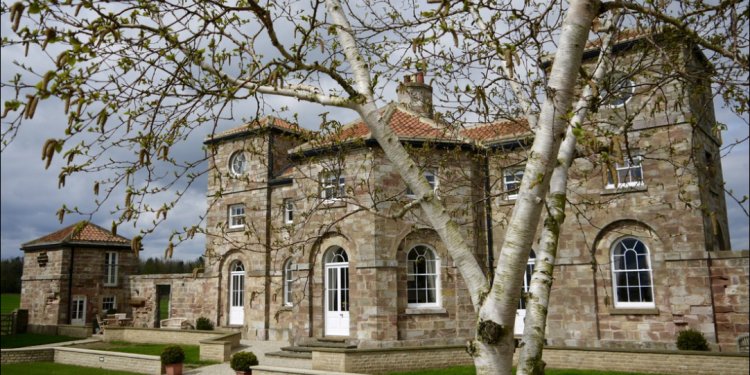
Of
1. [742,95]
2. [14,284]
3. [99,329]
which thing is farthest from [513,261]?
[14,284]

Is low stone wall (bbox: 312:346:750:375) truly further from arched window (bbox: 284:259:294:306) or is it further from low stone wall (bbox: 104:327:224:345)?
low stone wall (bbox: 104:327:224:345)

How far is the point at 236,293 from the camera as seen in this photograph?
82.5 feet

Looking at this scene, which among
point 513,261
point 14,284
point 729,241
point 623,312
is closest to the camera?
point 513,261

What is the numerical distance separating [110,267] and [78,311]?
273 cm

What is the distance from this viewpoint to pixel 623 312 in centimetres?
1681

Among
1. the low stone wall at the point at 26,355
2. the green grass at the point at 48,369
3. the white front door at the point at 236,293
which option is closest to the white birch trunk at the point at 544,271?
the green grass at the point at 48,369

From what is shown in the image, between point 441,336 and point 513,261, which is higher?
point 513,261

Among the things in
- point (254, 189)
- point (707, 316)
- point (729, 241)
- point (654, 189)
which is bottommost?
point (707, 316)

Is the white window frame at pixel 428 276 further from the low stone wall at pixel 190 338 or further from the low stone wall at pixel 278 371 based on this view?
the low stone wall at pixel 190 338

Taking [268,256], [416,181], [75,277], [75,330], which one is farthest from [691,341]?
[75,277]

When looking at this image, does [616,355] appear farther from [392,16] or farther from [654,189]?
[392,16]

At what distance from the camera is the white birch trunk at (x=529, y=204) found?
185 inches

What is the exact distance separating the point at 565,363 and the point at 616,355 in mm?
1317

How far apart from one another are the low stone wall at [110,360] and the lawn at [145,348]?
1231 millimetres
